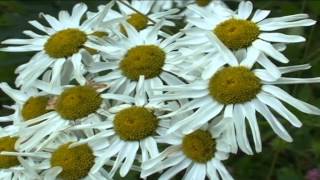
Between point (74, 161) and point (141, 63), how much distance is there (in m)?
0.35

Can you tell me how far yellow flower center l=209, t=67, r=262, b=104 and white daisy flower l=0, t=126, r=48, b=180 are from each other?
0.54 meters

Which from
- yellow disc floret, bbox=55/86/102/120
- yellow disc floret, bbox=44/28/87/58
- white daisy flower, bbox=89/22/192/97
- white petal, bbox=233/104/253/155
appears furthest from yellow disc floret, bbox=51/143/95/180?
white petal, bbox=233/104/253/155

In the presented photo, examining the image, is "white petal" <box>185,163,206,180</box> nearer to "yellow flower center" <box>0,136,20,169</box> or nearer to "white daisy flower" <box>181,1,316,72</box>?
"white daisy flower" <box>181,1,316,72</box>

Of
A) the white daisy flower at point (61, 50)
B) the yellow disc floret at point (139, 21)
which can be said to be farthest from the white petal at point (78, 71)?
the yellow disc floret at point (139, 21)

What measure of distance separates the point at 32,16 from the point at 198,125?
1.26 metres

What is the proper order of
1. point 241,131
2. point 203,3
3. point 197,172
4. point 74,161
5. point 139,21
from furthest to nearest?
1. point 203,3
2. point 139,21
3. point 74,161
4. point 197,172
5. point 241,131

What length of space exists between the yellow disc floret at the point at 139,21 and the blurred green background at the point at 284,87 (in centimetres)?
42

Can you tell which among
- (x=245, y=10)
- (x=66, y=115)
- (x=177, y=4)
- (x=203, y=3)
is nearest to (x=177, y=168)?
(x=66, y=115)

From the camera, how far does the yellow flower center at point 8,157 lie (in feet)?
8.00

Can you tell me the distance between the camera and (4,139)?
251 centimetres

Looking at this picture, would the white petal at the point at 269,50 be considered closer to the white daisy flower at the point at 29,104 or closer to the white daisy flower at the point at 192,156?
the white daisy flower at the point at 192,156

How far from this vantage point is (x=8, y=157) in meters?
2.44

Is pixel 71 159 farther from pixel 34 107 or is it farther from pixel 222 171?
pixel 222 171

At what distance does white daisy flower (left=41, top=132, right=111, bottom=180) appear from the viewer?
2.25 meters
